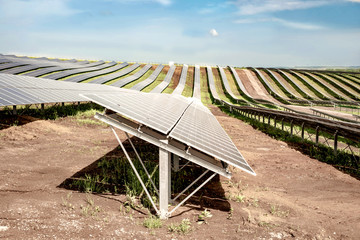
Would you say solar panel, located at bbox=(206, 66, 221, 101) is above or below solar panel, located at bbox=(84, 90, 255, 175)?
above

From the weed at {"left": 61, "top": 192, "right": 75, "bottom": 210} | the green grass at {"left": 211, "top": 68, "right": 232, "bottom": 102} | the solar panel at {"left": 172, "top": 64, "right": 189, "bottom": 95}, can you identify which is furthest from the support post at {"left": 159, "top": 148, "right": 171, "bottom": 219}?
the green grass at {"left": 211, "top": 68, "right": 232, "bottom": 102}

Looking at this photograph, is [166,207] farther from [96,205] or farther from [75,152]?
[75,152]

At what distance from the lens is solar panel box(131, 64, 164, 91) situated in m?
57.6

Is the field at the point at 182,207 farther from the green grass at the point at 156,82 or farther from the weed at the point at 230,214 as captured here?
the green grass at the point at 156,82

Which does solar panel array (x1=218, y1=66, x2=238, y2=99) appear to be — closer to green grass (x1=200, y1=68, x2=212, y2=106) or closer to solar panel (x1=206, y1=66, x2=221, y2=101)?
solar panel (x1=206, y1=66, x2=221, y2=101)

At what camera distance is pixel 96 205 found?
28.0 ft

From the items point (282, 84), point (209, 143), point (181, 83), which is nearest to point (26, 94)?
point (209, 143)

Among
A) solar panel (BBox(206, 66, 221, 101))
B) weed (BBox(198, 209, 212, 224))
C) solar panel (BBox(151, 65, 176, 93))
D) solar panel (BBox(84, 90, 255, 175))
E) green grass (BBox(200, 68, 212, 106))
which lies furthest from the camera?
solar panel (BBox(206, 66, 221, 101))

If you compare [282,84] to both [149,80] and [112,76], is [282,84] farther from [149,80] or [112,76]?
[112,76]

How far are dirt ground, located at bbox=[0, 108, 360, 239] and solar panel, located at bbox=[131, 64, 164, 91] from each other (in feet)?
140

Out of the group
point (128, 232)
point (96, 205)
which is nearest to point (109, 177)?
point (96, 205)

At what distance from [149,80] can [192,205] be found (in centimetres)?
6099

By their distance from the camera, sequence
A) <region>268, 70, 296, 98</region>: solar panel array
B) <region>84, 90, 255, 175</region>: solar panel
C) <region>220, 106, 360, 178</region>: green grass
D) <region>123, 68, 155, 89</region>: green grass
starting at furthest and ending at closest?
<region>268, 70, 296, 98</region>: solar panel array
<region>123, 68, 155, 89</region>: green grass
<region>220, 106, 360, 178</region>: green grass
<region>84, 90, 255, 175</region>: solar panel

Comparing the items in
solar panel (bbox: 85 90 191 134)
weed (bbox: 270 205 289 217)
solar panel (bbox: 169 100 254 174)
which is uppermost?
solar panel (bbox: 85 90 191 134)
